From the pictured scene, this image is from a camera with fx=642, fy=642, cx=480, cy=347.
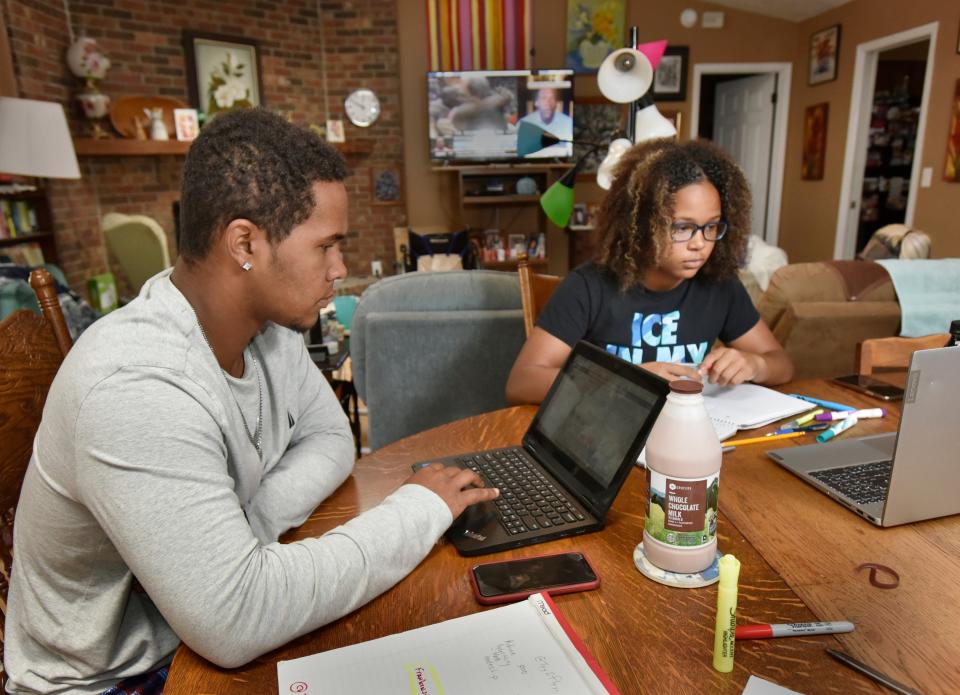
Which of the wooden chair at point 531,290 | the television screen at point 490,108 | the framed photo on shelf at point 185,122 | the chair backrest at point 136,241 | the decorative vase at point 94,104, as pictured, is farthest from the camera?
the television screen at point 490,108

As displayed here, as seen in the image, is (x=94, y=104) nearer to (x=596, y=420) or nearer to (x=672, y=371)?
(x=672, y=371)

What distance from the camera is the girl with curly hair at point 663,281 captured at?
1445 mm

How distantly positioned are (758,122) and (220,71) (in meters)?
5.05

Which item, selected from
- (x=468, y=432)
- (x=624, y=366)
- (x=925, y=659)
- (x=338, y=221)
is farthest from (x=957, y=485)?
(x=338, y=221)

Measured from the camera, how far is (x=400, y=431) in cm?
234

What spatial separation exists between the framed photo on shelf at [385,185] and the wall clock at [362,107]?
1.36 ft

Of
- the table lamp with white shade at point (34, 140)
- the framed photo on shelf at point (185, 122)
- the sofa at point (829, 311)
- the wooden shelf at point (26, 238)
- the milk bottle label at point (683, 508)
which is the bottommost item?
the sofa at point (829, 311)

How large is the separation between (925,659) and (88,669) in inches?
37.2

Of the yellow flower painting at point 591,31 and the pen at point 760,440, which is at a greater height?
the yellow flower painting at point 591,31

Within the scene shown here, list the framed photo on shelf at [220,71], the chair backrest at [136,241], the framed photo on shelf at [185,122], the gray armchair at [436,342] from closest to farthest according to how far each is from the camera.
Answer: the gray armchair at [436,342] < the chair backrest at [136,241] < the framed photo on shelf at [185,122] < the framed photo on shelf at [220,71]

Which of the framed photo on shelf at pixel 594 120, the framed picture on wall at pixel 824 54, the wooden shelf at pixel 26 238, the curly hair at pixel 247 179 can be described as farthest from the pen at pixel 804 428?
the framed picture on wall at pixel 824 54

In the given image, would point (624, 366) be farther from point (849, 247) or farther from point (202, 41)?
point (849, 247)

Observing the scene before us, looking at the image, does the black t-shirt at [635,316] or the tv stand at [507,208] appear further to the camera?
the tv stand at [507,208]

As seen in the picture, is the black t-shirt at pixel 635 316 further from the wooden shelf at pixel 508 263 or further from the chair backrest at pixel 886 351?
the wooden shelf at pixel 508 263
